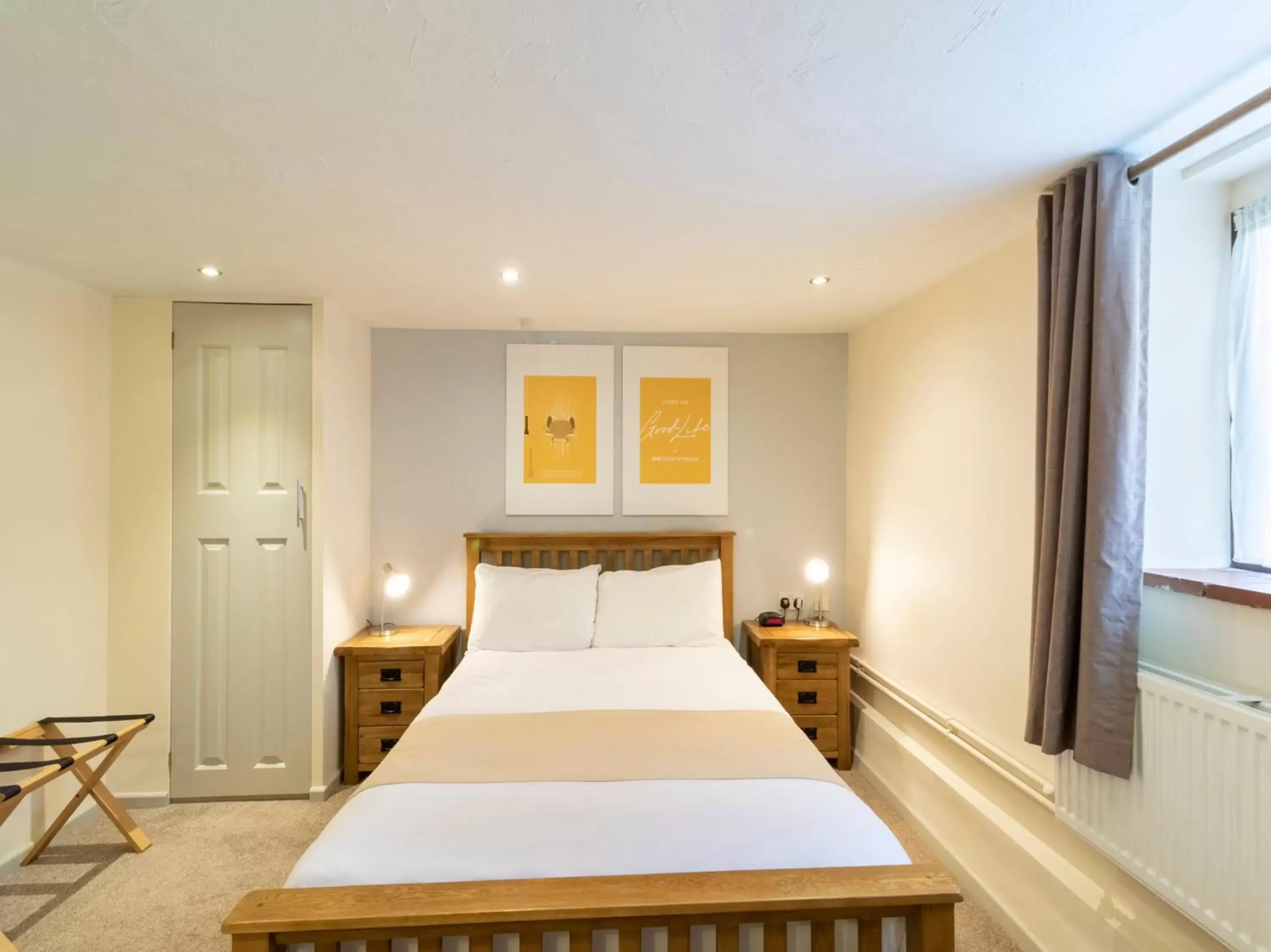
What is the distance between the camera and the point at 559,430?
3436 millimetres

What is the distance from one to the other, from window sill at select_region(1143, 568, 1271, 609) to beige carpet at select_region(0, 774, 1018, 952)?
1.28m

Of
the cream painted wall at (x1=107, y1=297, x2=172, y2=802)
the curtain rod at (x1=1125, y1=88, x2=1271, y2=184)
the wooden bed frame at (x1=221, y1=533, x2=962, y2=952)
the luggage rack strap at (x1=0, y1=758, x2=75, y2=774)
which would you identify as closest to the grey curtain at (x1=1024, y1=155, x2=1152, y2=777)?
the curtain rod at (x1=1125, y1=88, x2=1271, y2=184)

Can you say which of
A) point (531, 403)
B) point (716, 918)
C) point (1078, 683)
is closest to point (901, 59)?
point (1078, 683)

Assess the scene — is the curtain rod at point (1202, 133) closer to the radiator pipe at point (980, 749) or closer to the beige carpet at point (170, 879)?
the radiator pipe at point (980, 749)

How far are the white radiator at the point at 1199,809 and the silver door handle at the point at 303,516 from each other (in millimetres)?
3027

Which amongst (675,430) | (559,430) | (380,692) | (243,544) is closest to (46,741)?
(243,544)

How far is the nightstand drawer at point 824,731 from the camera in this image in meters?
3.09

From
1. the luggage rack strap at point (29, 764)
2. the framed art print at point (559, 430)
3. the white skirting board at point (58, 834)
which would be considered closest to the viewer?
the luggage rack strap at point (29, 764)

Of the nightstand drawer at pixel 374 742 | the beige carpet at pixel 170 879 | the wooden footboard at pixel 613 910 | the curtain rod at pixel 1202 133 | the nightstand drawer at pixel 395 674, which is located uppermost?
the curtain rod at pixel 1202 133

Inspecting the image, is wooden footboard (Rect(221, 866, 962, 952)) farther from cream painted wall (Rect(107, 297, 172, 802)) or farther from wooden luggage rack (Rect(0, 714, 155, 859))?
cream painted wall (Rect(107, 297, 172, 802))

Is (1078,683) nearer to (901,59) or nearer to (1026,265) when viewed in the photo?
(1026,265)

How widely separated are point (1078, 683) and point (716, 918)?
3.56 ft

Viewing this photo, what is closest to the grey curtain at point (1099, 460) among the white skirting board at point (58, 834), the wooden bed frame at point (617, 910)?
the wooden bed frame at point (617, 910)

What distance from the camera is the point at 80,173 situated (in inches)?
63.2
